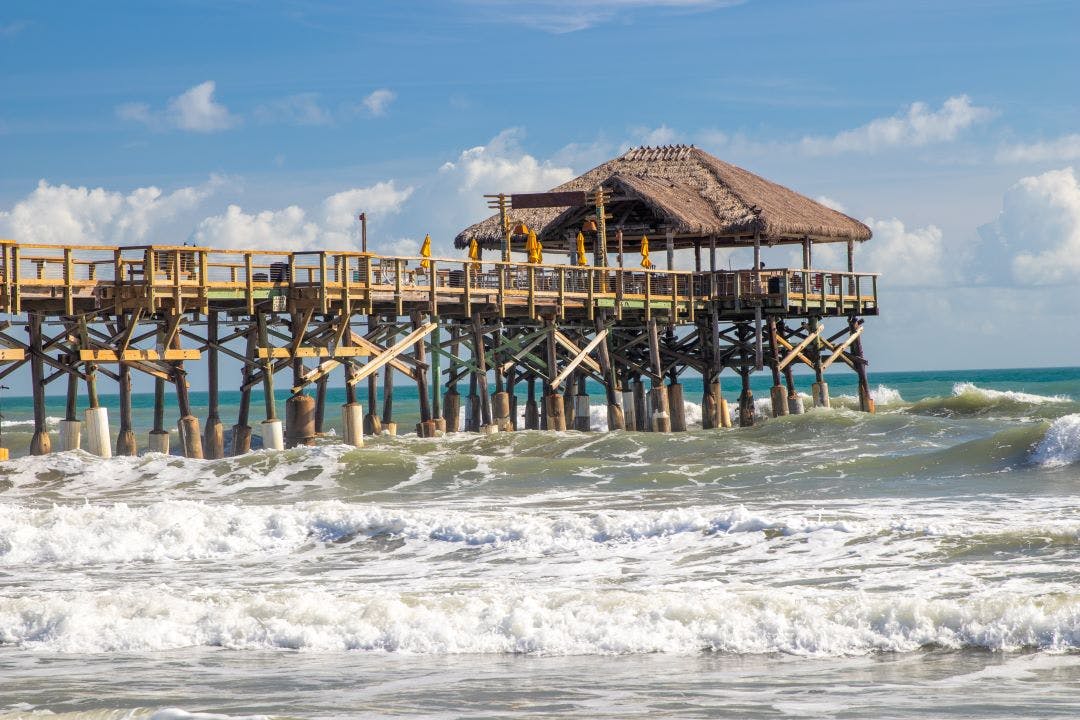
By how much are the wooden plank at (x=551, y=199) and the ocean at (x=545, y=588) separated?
12110 millimetres

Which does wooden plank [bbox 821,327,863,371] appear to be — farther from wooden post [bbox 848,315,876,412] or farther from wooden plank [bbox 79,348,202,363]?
wooden plank [bbox 79,348,202,363]

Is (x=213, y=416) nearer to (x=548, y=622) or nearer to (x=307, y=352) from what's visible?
(x=307, y=352)

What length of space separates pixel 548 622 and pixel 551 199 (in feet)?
78.8

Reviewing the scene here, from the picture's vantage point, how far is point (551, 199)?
3631cm

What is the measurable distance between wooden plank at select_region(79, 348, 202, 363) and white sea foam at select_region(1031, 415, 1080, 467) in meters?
14.1

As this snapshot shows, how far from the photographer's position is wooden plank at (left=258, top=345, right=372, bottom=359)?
25972mm

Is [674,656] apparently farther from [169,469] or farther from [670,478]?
[169,469]

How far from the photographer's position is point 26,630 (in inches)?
530

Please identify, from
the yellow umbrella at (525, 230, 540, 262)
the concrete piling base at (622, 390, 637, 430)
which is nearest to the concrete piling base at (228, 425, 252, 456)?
the yellow umbrella at (525, 230, 540, 262)

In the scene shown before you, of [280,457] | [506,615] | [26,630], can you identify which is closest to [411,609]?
[506,615]

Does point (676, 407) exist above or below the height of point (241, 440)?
above

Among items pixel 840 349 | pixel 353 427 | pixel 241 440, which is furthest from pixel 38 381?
pixel 840 349

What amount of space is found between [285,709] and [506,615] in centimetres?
313

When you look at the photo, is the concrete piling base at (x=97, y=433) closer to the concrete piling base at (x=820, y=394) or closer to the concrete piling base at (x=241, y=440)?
the concrete piling base at (x=241, y=440)
